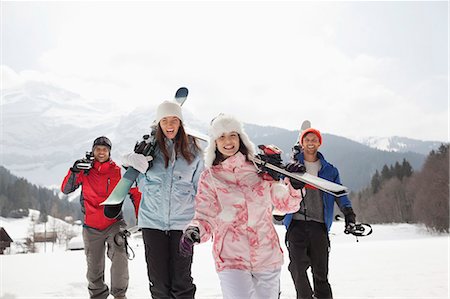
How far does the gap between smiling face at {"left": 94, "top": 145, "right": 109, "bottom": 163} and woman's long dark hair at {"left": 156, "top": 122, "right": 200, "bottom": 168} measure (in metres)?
1.62

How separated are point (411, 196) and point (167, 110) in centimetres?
7247

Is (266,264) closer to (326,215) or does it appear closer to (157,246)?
(157,246)

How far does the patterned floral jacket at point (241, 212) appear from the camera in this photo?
10.2 feet

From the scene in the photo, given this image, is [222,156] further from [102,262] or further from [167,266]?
[102,262]

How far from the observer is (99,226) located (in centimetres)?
523

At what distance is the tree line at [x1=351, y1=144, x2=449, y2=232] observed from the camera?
48.5 m

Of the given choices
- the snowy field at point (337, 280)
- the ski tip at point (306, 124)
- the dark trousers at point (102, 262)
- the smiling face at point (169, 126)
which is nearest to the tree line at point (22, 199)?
the snowy field at point (337, 280)

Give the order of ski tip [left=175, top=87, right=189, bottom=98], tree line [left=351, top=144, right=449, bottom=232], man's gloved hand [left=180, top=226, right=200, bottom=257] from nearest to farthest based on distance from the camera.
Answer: man's gloved hand [left=180, top=226, right=200, bottom=257] < ski tip [left=175, top=87, right=189, bottom=98] < tree line [left=351, top=144, right=449, bottom=232]

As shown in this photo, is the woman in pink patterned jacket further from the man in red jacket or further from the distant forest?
the distant forest

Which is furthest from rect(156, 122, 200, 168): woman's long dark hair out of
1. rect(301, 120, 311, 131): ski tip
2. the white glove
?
rect(301, 120, 311, 131): ski tip

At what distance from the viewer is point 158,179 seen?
4.00 meters

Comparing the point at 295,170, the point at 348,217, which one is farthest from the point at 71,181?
the point at 348,217

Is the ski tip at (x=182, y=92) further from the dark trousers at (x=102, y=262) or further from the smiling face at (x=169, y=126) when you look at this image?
the dark trousers at (x=102, y=262)

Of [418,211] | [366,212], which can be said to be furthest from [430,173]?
[366,212]
